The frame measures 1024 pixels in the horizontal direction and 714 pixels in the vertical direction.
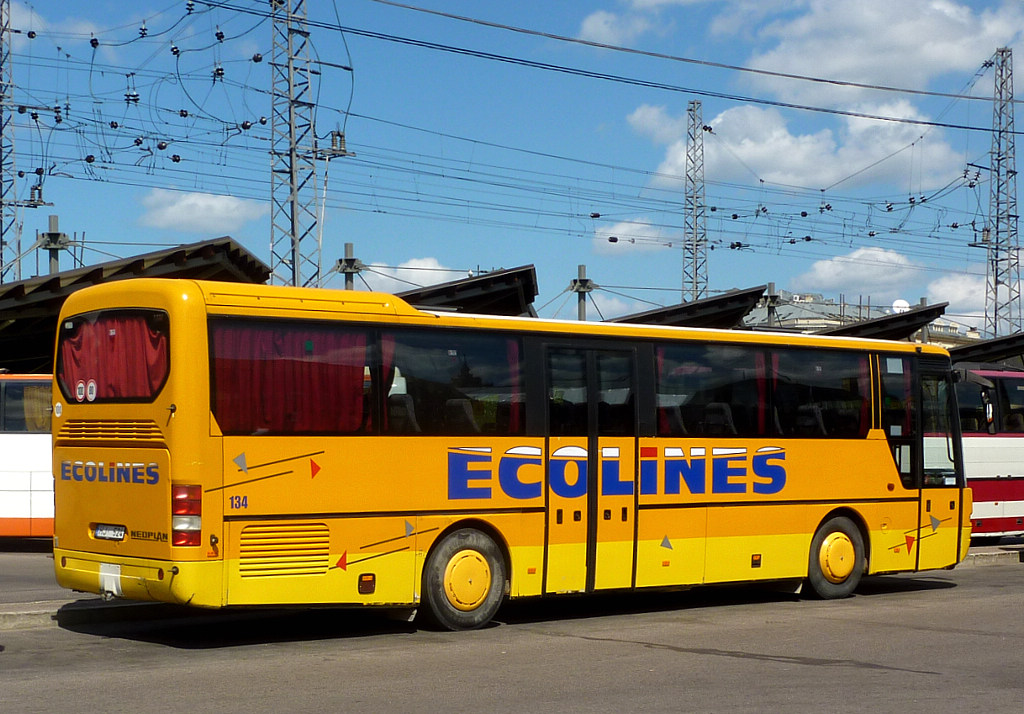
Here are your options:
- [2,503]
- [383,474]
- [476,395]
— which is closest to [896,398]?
[476,395]

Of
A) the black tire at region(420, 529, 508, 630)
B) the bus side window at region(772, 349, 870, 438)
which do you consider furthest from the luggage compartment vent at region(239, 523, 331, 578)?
the bus side window at region(772, 349, 870, 438)

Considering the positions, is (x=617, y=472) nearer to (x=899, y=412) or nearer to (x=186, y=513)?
(x=899, y=412)

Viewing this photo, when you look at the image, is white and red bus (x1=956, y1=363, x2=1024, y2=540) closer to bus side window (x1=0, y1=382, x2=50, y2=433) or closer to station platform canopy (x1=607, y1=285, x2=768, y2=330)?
station platform canopy (x1=607, y1=285, x2=768, y2=330)

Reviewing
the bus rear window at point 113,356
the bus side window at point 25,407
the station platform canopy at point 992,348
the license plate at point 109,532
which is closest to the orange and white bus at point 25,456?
the bus side window at point 25,407

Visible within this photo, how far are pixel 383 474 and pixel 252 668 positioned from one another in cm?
241

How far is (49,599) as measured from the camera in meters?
14.2

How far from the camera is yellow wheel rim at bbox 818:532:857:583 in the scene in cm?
1543

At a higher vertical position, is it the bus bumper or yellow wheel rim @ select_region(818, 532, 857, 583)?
the bus bumper

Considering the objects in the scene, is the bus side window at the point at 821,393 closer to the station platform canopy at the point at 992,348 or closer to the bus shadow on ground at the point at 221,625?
the bus shadow on ground at the point at 221,625

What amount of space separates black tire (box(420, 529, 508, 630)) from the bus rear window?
3039 millimetres

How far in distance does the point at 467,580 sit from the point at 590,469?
1.82m

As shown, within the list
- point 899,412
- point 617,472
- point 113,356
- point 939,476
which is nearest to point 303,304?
point 113,356

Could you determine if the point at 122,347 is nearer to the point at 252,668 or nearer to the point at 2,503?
the point at 252,668

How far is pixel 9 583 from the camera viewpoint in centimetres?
1684
